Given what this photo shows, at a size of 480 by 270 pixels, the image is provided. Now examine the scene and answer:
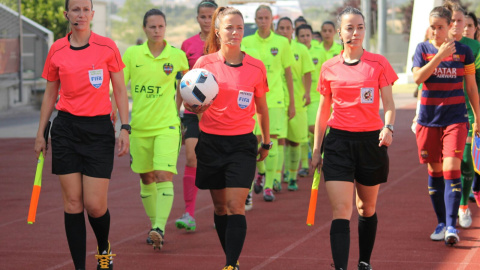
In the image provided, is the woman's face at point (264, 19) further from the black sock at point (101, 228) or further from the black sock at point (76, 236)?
the black sock at point (76, 236)

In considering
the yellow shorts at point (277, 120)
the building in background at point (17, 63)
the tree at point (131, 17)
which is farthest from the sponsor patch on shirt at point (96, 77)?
the tree at point (131, 17)

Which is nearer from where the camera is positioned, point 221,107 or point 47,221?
point 221,107

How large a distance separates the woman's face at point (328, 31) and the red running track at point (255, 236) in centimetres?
277

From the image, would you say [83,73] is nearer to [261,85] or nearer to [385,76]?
[261,85]

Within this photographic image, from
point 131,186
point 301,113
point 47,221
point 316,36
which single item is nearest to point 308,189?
point 301,113

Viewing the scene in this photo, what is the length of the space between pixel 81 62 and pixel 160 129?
1.85 metres

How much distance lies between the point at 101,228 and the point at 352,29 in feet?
8.06

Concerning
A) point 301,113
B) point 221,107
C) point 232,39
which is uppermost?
point 232,39

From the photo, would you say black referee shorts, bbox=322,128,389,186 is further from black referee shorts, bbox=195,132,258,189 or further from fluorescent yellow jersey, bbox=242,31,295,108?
fluorescent yellow jersey, bbox=242,31,295,108

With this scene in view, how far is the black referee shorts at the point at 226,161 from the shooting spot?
7066mm

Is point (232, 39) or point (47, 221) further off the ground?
point (232, 39)

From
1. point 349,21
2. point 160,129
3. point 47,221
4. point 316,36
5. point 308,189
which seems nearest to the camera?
point 349,21

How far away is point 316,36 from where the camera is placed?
691 inches

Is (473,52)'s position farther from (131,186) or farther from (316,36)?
(316,36)
